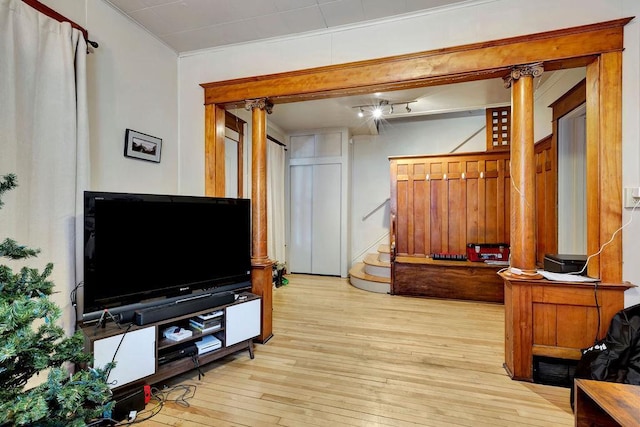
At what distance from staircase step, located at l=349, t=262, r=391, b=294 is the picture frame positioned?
3.33 metres

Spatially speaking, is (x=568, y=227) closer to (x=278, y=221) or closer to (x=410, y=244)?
(x=410, y=244)

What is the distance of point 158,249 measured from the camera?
2037 mm

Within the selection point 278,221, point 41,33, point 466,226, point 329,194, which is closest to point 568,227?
point 466,226

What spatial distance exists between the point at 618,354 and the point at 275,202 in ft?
14.3

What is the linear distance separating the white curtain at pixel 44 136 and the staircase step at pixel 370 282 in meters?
3.58

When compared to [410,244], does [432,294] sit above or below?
below

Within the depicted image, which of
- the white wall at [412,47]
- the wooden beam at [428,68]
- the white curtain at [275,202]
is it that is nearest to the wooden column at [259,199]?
the wooden beam at [428,68]

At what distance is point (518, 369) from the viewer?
210 cm

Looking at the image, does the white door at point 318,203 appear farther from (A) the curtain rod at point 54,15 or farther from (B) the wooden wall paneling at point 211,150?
(A) the curtain rod at point 54,15

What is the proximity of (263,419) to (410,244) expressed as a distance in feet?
11.5

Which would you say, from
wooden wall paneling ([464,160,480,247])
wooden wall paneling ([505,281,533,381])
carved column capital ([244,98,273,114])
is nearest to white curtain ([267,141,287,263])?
carved column capital ([244,98,273,114])

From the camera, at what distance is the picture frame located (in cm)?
241

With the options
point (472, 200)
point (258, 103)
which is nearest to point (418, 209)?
point (472, 200)

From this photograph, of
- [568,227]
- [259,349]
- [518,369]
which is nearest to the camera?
[518,369]
